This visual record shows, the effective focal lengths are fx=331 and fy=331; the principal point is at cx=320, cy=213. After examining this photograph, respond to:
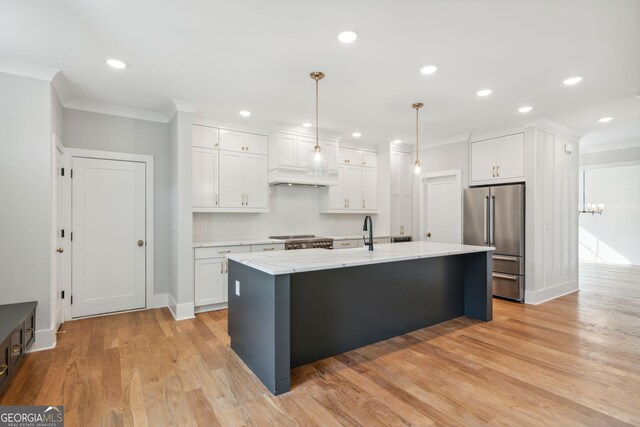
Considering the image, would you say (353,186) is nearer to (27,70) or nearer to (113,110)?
(113,110)

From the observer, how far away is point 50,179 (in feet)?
10.3

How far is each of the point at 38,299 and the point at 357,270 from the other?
299 cm

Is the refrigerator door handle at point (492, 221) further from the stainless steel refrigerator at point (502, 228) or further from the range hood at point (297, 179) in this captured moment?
the range hood at point (297, 179)

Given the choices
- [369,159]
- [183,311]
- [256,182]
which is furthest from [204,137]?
[369,159]

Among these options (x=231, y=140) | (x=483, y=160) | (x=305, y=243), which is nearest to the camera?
(x=231, y=140)

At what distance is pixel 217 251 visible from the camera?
4.36 metres

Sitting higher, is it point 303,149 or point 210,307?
point 303,149

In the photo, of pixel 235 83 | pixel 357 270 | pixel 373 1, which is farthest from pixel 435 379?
pixel 235 83

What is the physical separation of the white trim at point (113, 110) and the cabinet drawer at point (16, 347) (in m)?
2.60

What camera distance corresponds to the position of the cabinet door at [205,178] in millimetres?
4492

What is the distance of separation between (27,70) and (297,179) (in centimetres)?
326

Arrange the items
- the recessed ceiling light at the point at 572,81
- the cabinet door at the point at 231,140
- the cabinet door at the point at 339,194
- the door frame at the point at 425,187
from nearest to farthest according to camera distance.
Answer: the recessed ceiling light at the point at 572,81
the cabinet door at the point at 231,140
the door frame at the point at 425,187
the cabinet door at the point at 339,194

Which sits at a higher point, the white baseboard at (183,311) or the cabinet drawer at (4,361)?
the cabinet drawer at (4,361)

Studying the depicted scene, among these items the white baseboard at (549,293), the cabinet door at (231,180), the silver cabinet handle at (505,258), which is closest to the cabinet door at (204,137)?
the cabinet door at (231,180)
